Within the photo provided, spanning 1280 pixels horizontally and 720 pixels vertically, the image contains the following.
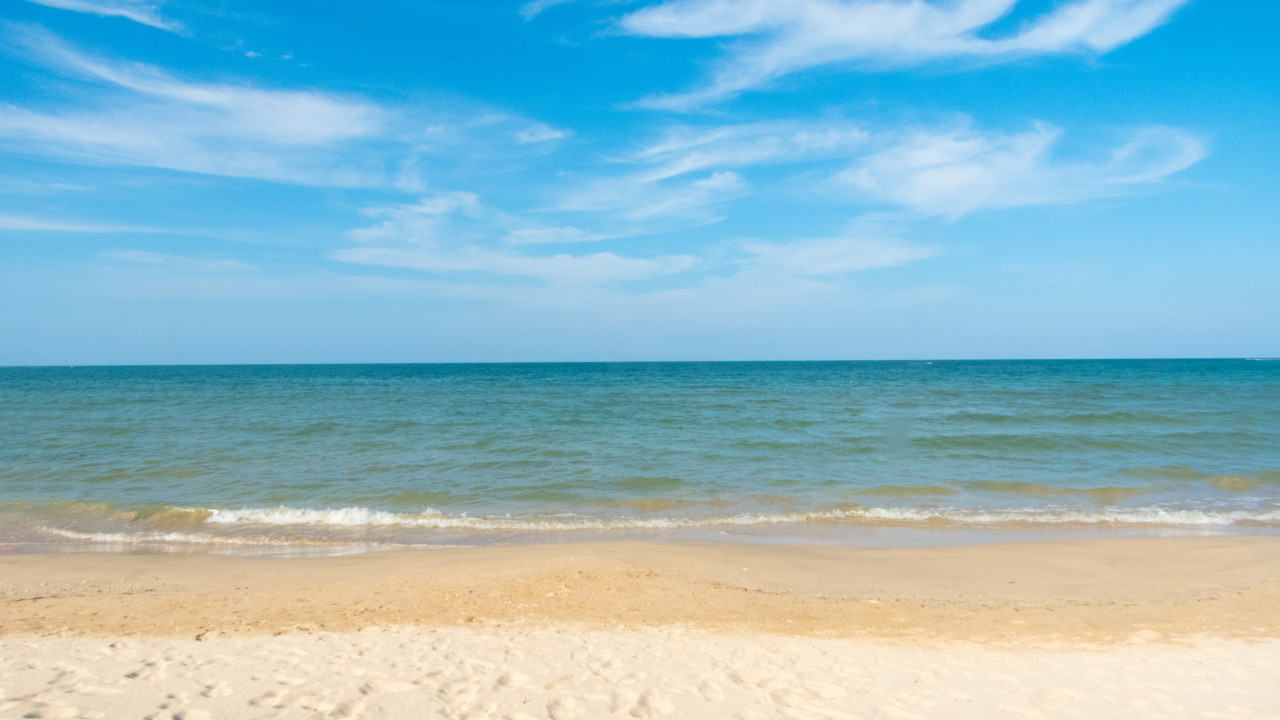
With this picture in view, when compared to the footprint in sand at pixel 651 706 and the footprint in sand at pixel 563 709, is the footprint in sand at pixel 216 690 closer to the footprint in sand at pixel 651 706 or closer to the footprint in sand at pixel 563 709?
the footprint in sand at pixel 563 709

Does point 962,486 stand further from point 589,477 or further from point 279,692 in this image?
point 279,692

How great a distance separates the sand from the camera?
470 cm

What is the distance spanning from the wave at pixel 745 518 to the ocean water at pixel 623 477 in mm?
54

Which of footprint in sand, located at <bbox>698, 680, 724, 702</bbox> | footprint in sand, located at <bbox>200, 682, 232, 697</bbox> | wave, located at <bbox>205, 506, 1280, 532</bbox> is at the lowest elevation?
wave, located at <bbox>205, 506, 1280, 532</bbox>

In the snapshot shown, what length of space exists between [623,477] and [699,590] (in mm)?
7260

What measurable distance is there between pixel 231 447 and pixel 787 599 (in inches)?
696

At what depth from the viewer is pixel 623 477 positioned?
14977 mm

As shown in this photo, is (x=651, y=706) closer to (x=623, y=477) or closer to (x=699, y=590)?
(x=699, y=590)

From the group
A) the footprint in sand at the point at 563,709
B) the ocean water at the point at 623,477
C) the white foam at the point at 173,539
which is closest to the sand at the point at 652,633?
the footprint in sand at the point at 563,709

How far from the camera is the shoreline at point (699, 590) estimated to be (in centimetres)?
656

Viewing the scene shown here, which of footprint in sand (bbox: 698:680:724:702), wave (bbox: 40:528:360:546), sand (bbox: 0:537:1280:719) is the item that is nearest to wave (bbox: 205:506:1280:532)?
wave (bbox: 40:528:360:546)

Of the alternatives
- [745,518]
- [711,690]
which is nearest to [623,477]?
[745,518]

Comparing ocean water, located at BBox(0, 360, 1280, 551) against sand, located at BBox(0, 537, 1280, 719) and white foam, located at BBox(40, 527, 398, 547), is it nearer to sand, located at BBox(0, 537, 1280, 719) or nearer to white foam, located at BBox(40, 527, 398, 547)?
white foam, located at BBox(40, 527, 398, 547)

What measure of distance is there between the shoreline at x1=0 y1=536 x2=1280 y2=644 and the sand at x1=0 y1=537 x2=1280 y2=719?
0.04 meters
